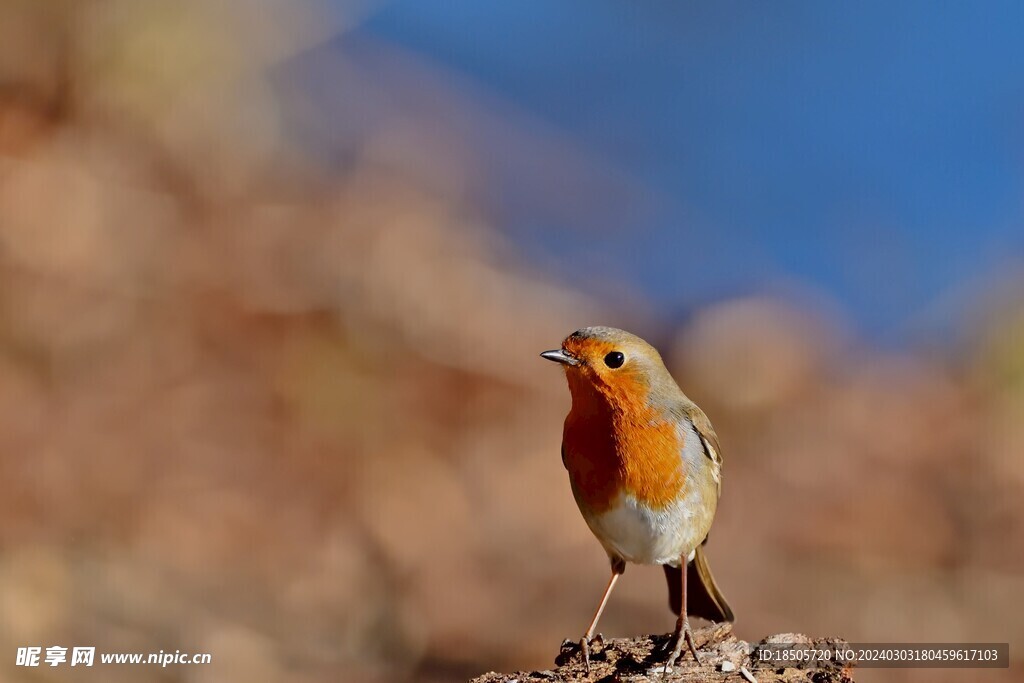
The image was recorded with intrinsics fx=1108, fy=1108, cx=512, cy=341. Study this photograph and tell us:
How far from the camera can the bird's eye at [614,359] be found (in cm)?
319

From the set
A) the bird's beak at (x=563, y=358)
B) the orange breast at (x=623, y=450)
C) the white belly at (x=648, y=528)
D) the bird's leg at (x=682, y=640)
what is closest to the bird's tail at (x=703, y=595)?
the white belly at (x=648, y=528)

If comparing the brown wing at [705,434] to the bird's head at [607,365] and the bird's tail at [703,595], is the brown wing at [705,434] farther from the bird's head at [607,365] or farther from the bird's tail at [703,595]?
the bird's tail at [703,595]

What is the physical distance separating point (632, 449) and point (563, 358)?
0.36 m

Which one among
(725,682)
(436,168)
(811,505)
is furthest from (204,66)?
(725,682)

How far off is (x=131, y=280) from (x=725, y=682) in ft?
17.8

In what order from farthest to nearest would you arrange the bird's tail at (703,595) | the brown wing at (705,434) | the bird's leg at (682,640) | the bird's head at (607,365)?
1. the bird's tail at (703,595)
2. the brown wing at (705,434)
3. the bird's head at (607,365)
4. the bird's leg at (682,640)

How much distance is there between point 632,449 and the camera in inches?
128

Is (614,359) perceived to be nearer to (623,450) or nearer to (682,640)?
(623,450)

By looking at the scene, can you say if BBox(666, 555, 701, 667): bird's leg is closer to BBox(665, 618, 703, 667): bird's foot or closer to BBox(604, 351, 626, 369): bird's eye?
BBox(665, 618, 703, 667): bird's foot

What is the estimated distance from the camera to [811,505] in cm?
697

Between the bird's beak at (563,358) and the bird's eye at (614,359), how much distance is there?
0.29 ft

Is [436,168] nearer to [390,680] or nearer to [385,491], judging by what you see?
[385,491]

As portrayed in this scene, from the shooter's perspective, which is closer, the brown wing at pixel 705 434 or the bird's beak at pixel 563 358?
the bird's beak at pixel 563 358

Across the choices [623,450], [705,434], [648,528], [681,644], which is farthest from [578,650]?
[705,434]
